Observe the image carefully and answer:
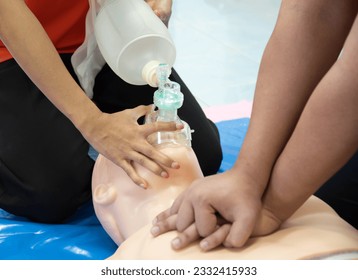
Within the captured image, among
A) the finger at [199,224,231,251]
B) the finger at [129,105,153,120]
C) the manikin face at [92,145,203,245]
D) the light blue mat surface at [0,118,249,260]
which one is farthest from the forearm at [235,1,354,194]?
the light blue mat surface at [0,118,249,260]

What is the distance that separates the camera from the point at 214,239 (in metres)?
0.79

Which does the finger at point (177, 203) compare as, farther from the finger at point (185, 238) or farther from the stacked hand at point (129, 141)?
the stacked hand at point (129, 141)

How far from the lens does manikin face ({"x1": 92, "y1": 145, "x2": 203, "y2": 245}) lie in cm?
106

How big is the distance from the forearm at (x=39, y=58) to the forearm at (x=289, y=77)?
46 centimetres

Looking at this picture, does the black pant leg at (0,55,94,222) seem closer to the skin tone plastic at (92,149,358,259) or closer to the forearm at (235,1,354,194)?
the skin tone plastic at (92,149,358,259)

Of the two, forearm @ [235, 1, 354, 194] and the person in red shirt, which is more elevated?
forearm @ [235, 1, 354, 194]

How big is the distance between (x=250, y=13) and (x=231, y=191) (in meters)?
2.86

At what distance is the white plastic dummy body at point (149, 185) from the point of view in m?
1.07

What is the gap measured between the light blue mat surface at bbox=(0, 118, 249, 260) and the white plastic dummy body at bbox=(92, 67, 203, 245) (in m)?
0.13

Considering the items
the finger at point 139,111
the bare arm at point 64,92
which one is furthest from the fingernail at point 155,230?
the finger at point 139,111

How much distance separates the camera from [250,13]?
11.4 feet

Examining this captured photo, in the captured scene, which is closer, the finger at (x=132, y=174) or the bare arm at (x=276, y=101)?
the bare arm at (x=276, y=101)

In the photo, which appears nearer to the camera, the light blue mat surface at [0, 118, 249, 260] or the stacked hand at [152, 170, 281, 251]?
the stacked hand at [152, 170, 281, 251]
